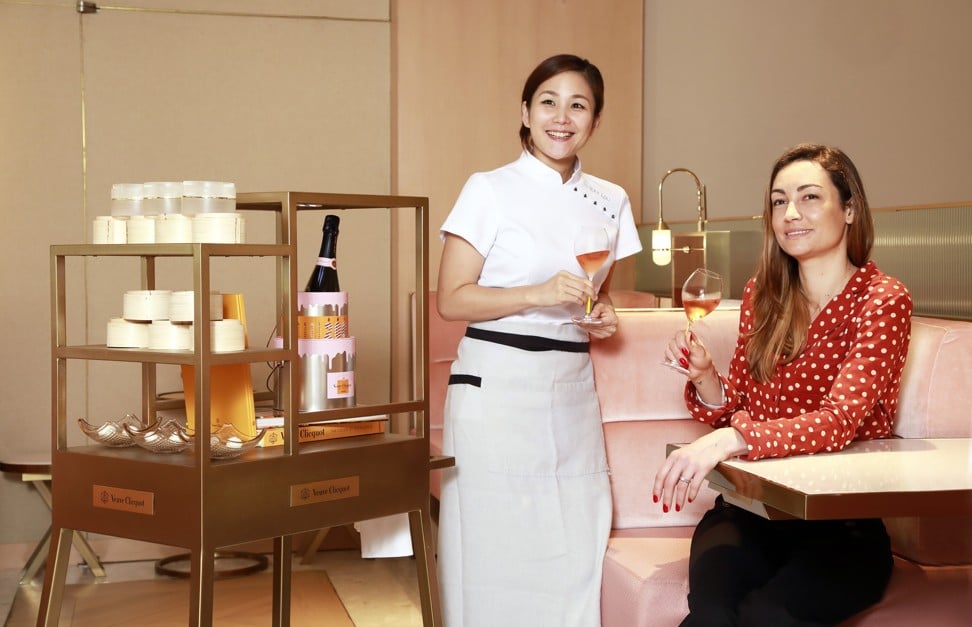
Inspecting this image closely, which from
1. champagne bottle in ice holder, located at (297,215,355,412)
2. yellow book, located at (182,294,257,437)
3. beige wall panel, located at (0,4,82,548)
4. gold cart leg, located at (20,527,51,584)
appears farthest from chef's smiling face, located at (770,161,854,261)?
gold cart leg, located at (20,527,51,584)

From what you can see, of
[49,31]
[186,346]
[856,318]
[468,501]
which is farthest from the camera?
[49,31]

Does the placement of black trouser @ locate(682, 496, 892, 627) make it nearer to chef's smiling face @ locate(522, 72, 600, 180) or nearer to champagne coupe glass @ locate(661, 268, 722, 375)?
champagne coupe glass @ locate(661, 268, 722, 375)

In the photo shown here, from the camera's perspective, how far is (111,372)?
4.15 meters

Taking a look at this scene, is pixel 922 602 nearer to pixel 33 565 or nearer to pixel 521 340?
pixel 521 340

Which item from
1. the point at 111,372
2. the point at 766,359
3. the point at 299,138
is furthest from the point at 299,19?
the point at 766,359

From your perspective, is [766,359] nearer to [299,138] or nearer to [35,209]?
[299,138]

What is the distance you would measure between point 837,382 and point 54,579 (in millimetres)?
1540

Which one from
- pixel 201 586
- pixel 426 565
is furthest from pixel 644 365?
pixel 201 586

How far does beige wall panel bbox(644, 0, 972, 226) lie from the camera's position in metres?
3.54

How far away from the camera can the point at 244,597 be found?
3.71 meters

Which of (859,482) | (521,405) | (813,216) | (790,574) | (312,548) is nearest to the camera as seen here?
(859,482)

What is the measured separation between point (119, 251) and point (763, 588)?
1.36 m

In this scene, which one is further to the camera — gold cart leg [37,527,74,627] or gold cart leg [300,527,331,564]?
gold cart leg [300,527,331,564]

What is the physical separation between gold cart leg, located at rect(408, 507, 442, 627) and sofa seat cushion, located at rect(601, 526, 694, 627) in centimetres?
40
